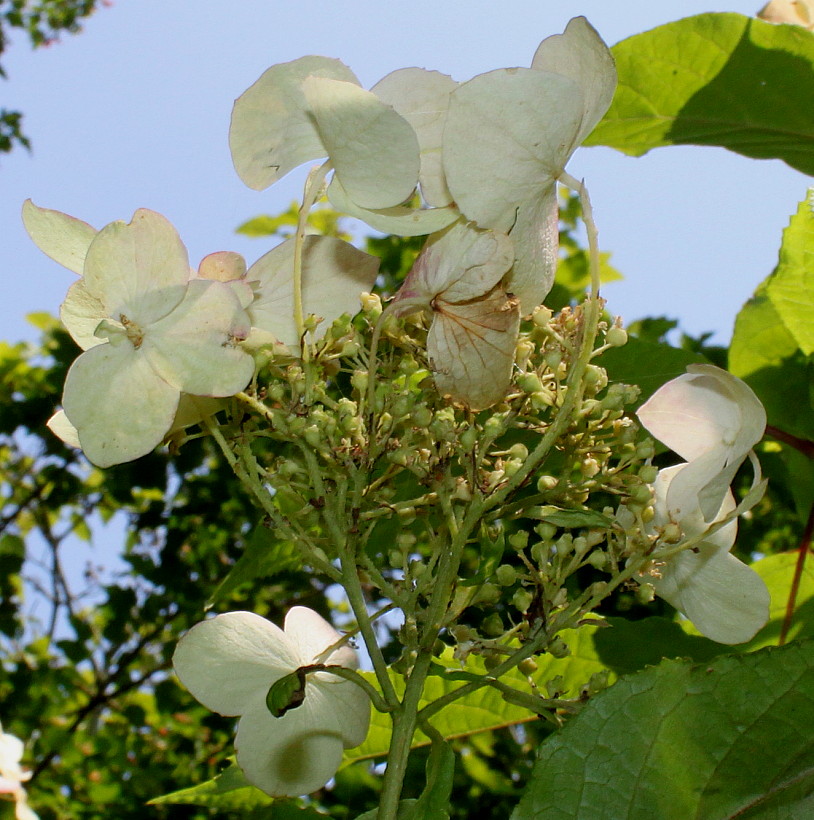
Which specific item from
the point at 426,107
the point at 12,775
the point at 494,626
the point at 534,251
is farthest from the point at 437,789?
the point at 12,775

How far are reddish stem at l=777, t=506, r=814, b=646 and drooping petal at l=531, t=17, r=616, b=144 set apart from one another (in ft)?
2.15

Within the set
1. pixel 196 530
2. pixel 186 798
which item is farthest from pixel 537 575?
pixel 196 530

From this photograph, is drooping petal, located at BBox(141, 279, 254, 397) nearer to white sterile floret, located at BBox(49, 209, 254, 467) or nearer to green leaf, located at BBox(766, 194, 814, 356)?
white sterile floret, located at BBox(49, 209, 254, 467)

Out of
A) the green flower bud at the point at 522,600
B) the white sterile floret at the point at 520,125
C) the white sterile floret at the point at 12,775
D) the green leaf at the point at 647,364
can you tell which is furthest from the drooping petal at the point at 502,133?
the white sterile floret at the point at 12,775

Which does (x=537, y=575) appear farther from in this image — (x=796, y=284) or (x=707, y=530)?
(x=796, y=284)

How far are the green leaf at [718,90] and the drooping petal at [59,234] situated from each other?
698 mm

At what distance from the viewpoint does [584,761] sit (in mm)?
489

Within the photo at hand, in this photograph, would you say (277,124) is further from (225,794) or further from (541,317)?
(225,794)

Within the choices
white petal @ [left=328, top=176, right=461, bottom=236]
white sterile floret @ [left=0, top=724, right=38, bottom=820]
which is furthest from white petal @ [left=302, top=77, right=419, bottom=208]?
white sterile floret @ [left=0, top=724, right=38, bottom=820]

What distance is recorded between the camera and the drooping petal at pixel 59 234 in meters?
0.56

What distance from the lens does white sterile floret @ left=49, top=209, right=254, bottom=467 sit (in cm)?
50

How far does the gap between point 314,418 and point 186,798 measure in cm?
52

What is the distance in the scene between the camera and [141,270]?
53 cm

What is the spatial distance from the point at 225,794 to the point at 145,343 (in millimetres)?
570
